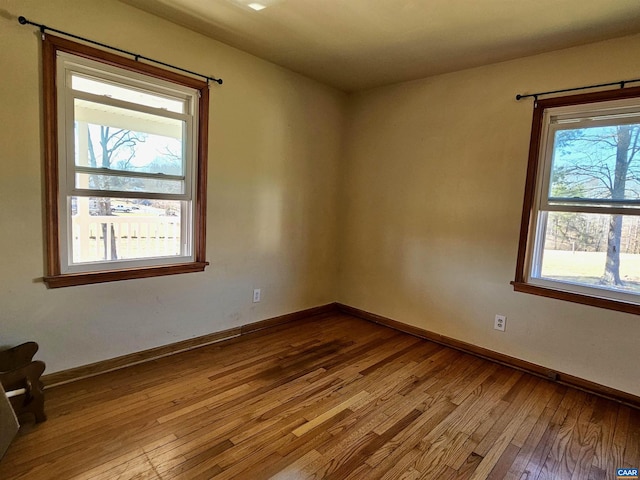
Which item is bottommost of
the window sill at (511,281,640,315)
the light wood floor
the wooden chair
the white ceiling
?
the light wood floor

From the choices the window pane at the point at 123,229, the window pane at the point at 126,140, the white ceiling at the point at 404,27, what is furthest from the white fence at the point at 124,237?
the white ceiling at the point at 404,27

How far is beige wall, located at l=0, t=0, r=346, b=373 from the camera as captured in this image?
202 cm

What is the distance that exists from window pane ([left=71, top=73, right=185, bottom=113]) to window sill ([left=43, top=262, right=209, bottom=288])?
1.17m

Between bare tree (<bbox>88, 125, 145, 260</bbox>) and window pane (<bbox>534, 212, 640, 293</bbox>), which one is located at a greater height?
bare tree (<bbox>88, 125, 145, 260</bbox>)

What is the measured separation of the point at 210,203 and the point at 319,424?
1822 millimetres

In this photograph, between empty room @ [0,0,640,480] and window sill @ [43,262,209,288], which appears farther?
window sill @ [43,262,209,288]

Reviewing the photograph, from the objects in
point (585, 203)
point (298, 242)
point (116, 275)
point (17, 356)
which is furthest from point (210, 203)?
point (585, 203)

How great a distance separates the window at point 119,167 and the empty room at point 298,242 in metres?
0.01

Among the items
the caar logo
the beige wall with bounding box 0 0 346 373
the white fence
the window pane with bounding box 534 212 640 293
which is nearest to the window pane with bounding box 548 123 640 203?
the window pane with bounding box 534 212 640 293

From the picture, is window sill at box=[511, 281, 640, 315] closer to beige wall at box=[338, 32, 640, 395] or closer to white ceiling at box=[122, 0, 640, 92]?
beige wall at box=[338, 32, 640, 395]

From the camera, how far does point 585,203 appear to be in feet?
8.21

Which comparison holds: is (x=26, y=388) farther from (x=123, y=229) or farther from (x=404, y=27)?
(x=404, y=27)

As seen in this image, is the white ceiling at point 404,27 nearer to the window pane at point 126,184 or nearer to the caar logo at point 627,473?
the window pane at point 126,184

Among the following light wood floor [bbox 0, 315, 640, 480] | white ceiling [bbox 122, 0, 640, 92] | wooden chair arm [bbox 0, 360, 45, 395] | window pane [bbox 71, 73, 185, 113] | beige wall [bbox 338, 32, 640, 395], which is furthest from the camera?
beige wall [bbox 338, 32, 640, 395]
